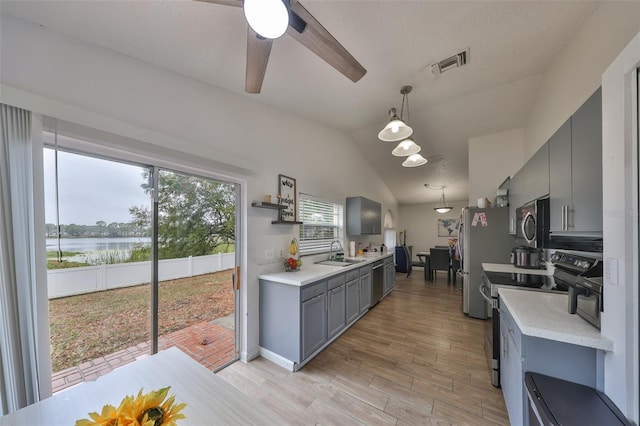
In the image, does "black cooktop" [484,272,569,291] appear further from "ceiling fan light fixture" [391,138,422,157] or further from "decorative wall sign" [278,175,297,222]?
"decorative wall sign" [278,175,297,222]

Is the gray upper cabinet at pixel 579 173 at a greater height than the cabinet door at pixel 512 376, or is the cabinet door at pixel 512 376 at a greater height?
the gray upper cabinet at pixel 579 173

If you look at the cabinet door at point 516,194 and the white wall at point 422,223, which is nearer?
the cabinet door at point 516,194

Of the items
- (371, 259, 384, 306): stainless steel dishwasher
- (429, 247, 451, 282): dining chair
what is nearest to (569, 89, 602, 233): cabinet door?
(371, 259, 384, 306): stainless steel dishwasher

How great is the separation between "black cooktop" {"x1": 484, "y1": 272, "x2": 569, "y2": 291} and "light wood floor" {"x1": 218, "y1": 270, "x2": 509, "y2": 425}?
0.92 m

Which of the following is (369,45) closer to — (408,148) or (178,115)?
(408,148)

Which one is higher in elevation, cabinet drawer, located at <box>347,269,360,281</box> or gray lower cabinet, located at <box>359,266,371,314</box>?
cabinet drawer, located at <box>347,269,360,281</box>

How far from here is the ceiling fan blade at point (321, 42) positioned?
1.16 m

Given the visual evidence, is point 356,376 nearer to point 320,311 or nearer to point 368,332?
point 320,311

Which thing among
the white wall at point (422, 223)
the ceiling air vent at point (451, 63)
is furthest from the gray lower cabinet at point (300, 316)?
the white wall at point (422, 223)

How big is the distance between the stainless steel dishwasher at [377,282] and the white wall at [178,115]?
1652mm

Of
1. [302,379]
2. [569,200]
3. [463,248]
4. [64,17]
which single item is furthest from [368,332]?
[64,17]

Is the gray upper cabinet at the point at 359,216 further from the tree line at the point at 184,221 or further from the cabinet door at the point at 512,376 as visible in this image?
the cabinet door at the point at 512,376

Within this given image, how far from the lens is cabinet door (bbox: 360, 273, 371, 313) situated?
3455 mm

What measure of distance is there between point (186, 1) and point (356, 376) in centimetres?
318
